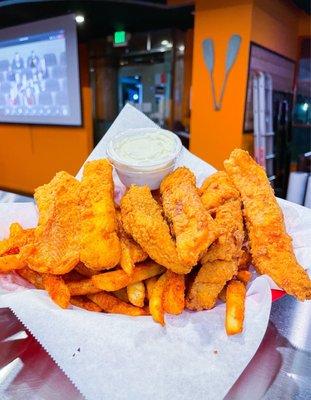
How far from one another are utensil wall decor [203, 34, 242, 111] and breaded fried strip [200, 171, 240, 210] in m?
3.47

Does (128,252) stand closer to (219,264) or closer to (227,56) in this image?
(219,264)

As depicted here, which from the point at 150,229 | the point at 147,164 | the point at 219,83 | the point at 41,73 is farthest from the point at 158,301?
the point at 41,73

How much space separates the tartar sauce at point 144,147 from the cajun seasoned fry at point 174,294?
0.36 metres

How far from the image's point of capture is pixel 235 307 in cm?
66

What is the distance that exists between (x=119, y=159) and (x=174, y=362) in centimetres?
59

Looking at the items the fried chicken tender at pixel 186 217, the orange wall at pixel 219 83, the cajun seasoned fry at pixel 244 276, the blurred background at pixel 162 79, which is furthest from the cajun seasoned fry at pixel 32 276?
the orange wall at pixel 219 83

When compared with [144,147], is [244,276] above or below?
below

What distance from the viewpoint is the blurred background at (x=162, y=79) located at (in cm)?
402

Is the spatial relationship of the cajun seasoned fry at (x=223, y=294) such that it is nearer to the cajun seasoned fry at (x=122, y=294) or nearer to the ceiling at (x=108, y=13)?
the cajun seasoned fry at (x=122, y=294)

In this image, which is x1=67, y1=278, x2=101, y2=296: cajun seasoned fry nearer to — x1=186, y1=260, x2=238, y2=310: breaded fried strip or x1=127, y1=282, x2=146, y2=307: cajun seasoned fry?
x1=127, y1=282, x2=146, y2=307: cajun seasoned fry

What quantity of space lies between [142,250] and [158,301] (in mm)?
129

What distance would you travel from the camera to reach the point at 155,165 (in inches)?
37.4

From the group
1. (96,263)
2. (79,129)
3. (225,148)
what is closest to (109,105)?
(79,129)

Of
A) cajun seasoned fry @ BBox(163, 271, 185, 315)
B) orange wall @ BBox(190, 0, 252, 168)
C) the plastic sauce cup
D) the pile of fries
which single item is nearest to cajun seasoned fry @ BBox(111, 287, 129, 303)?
the pile of fries
